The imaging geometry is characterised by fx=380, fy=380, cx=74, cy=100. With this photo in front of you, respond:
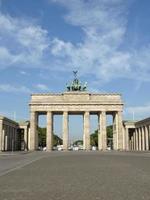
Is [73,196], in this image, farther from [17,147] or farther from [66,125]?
[17,147]

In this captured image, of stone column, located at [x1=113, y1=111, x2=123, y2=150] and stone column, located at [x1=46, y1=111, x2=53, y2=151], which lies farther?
stone column, located at [x1=46, y1=111, x2=53, y2=151]

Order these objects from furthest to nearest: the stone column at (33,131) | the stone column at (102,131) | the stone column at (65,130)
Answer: the stone column at (65,130) < the stone column at (33,131) < the stone column at (102,131)

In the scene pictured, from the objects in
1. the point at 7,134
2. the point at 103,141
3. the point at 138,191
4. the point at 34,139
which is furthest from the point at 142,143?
the point at 138,191

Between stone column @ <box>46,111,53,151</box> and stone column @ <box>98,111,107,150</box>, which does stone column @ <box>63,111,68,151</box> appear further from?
stone column @ <box>98,111,107,150</box>

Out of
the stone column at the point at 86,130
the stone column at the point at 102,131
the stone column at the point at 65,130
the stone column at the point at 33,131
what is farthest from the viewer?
the stone column at the point at 65,130

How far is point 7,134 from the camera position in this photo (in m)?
98.2

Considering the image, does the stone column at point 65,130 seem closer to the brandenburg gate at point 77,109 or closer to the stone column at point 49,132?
the brandenburg gate at point 77,109

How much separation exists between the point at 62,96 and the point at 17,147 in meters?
27.3

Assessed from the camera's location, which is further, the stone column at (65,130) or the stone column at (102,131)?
the stone column at (65,130)

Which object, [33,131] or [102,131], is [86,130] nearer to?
[102,131]

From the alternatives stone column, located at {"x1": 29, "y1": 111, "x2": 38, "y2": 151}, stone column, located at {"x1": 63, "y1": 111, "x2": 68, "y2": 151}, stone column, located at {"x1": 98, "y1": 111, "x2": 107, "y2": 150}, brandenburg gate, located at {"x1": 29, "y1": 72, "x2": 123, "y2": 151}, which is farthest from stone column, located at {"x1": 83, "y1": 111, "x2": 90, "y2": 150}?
stone column, located at {"x1": 29, "y1": 111, "x2": 38, "y2": 151}

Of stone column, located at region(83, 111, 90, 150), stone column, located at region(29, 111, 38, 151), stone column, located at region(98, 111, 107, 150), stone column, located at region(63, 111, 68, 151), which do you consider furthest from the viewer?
stone column, located at region(63, 111, 68, 151)

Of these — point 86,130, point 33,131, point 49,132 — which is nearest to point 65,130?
point 49,132

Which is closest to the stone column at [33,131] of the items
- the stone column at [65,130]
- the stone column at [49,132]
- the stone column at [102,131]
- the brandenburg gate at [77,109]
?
the brandenburg gate at [77,109]
